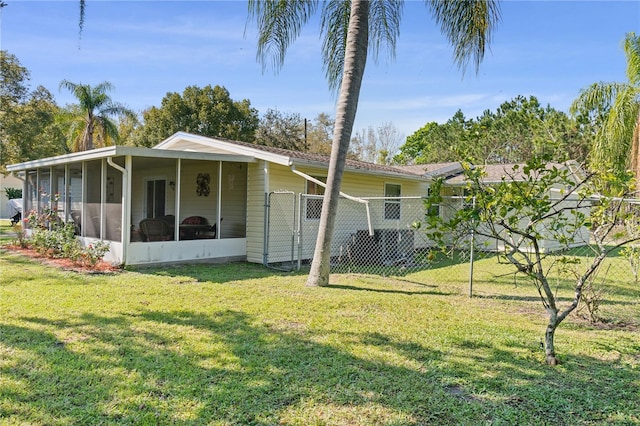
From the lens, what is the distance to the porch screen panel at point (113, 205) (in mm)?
8766

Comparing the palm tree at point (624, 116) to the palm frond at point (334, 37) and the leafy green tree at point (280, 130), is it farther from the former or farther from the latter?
the leafy green tree at point (280, 130)

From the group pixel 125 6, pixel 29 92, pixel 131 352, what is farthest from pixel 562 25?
pixel 29 92

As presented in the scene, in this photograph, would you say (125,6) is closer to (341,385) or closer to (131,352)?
(131,352)

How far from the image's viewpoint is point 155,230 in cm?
953

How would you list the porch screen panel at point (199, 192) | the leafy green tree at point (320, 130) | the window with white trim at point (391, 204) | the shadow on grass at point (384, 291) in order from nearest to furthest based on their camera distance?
the shadow on grass at point (384, 291) → the porch screen panel at point (199, 192) → the window with white trim at point (391, 204) → the leafy green tree at point (320, 130)

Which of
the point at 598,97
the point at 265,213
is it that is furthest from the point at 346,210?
the point at 598,97

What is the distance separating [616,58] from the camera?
15.1 metres

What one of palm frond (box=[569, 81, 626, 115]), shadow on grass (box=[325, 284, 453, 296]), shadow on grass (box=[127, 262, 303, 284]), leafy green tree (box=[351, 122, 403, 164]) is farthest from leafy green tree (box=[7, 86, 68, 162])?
palm frond (box=[569, 81, 626, 115])

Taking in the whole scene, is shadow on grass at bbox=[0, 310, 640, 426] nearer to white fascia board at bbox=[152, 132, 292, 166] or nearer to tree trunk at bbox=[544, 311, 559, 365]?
tree trunk at bbox=[544, 311, 559, 365]

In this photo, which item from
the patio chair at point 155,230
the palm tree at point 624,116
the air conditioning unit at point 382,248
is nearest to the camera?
the patio chair at point 155,230

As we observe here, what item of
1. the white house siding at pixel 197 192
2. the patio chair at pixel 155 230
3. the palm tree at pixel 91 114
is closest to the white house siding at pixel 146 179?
the white house siding at pixel 197 192

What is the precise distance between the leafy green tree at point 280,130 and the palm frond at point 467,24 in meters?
23.4

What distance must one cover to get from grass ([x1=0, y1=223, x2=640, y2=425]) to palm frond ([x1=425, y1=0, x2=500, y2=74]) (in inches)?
177

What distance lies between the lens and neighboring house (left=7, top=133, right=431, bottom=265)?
892 cm
